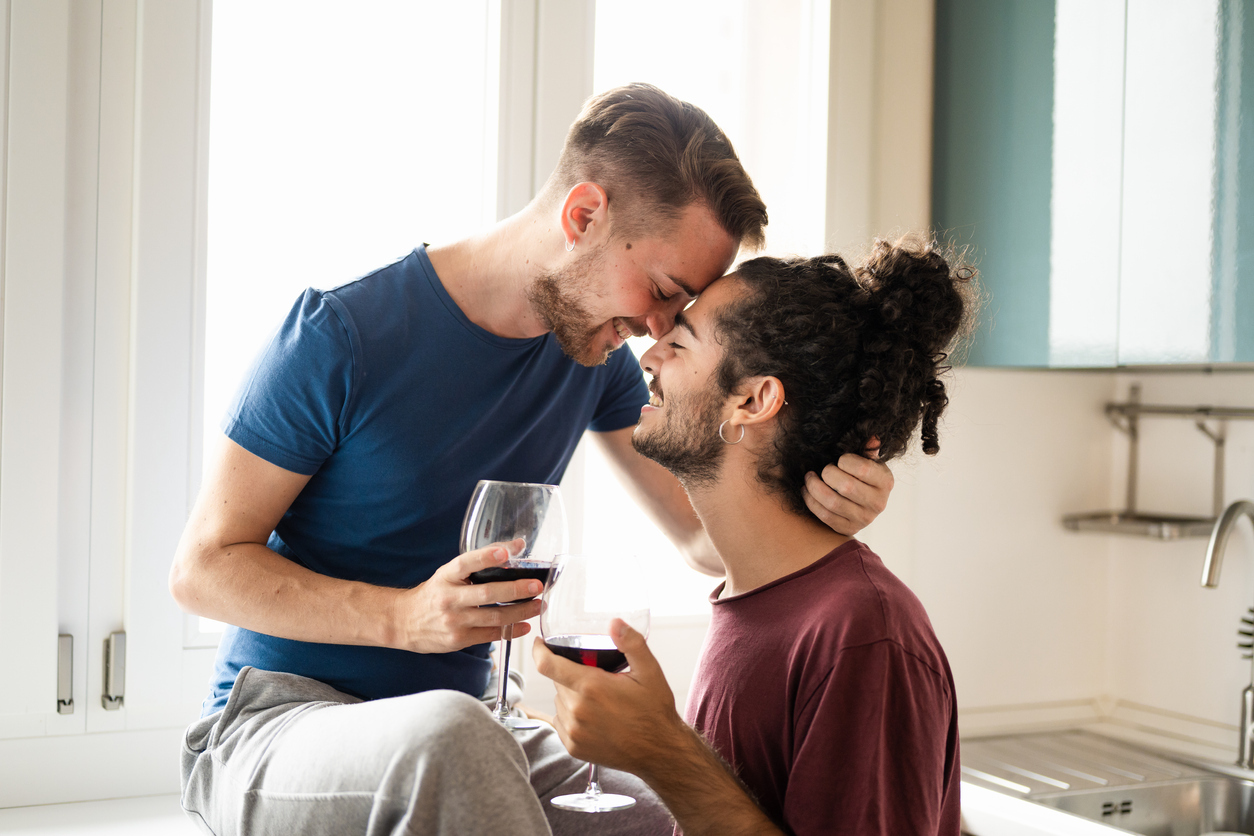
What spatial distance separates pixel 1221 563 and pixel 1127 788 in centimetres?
57

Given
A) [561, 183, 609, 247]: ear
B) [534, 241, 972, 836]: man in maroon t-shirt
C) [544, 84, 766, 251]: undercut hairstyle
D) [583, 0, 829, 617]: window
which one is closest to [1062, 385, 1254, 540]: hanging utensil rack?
[583, 0, 829, 617]: window

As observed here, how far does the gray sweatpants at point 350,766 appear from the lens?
1.06 metres

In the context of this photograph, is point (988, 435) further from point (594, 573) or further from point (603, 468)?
point (594, 573)

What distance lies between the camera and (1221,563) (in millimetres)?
2395

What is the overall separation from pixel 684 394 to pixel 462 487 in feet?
1.38

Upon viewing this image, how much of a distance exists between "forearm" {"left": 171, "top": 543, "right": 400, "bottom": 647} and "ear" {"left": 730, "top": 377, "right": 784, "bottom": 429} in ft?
1.72

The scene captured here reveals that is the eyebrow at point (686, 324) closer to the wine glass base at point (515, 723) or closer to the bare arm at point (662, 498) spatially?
the bare arm at point (662, 498)

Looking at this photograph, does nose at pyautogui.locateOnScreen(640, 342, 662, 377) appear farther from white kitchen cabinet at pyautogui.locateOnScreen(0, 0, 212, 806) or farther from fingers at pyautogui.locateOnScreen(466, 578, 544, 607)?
white kitchen cabinet at pyautogui.locateOnScreen(0, 0, 212, 806)

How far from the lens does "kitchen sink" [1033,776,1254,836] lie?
2186mm

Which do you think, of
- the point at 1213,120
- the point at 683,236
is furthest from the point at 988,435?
the point at 683,236

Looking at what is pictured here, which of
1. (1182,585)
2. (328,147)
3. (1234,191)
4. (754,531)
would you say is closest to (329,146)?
(328,147)

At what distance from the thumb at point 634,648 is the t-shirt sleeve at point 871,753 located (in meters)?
0.19

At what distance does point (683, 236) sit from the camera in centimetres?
158

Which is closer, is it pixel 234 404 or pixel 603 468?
pixel 234 404
